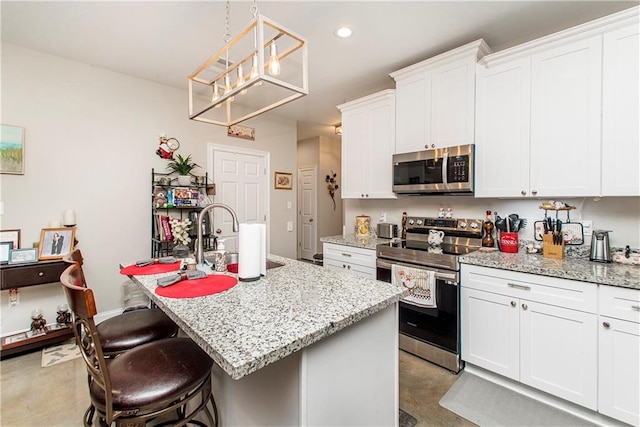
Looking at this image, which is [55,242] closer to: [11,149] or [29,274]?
[29,274]

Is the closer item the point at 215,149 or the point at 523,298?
the point at 523,298

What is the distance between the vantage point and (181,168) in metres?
3.43

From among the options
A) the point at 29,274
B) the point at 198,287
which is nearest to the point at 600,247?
the point at 198,287

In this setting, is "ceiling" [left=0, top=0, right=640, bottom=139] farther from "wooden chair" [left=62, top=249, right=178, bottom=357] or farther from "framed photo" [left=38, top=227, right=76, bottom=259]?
"wooden chair" [left=62, top=249, right=178, bottom=357]

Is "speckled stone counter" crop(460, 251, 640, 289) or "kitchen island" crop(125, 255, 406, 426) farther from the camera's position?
"speckled stone counter" crop(460, 251, 640, 289)

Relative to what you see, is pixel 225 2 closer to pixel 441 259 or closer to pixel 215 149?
pixel 215 149

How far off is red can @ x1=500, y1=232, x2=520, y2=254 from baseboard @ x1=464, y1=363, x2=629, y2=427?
0.96 m

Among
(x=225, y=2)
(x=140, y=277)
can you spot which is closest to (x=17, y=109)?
(x=225, y=2)

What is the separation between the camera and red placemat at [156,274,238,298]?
129 centimetres

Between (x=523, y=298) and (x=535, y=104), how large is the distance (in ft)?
4.79

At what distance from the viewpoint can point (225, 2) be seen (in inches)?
79.9

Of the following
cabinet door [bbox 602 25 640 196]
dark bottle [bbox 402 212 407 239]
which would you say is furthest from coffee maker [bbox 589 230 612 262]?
dark bottle [bbox 402 212 407 239]

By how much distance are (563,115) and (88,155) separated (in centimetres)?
429

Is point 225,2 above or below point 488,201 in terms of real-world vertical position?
above
